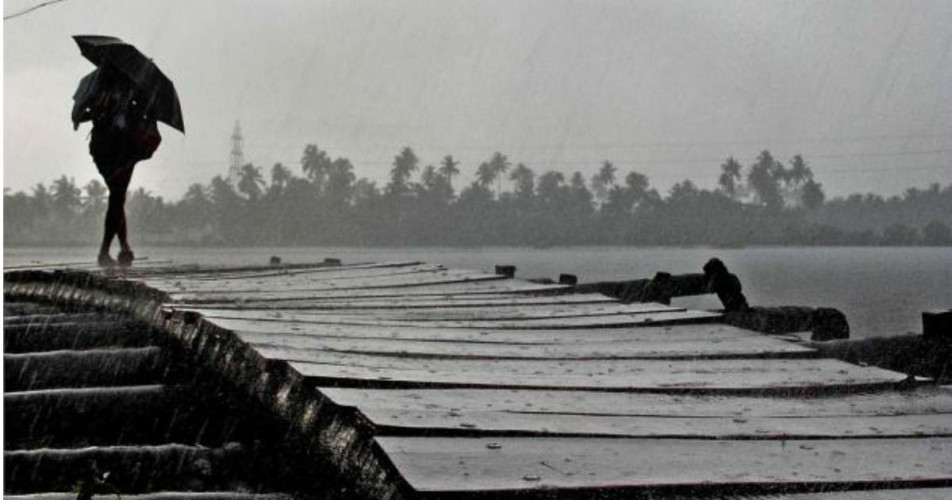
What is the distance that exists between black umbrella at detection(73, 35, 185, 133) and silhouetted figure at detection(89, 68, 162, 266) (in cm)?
5

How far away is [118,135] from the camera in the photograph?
812 cm

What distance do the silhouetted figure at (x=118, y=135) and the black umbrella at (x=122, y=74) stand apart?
5 cm

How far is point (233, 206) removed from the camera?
562ft

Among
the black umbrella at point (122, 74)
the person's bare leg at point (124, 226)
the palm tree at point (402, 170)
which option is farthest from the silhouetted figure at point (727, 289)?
the palm tree at point (402, 170)

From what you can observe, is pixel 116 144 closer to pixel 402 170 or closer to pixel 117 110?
pixel 117 110

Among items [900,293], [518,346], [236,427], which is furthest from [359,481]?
[900,293]

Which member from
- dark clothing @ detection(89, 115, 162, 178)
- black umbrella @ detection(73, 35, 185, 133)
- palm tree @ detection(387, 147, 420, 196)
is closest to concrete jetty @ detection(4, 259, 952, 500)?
dark clothing @ detection(89, 115, 162, 178)

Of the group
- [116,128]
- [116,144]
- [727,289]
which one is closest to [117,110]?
[116,128]

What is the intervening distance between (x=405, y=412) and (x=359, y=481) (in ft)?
0.96

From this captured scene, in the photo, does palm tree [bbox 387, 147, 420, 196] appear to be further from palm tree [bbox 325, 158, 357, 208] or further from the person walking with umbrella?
the person walking with umbrella

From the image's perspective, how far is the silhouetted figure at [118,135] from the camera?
812 cm

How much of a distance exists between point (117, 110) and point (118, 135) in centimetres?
23

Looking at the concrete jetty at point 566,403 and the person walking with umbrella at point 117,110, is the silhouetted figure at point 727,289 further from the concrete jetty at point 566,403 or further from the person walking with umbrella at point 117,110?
the person walking with umbrella at point 117,110

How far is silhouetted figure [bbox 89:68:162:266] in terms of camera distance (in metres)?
8.12
